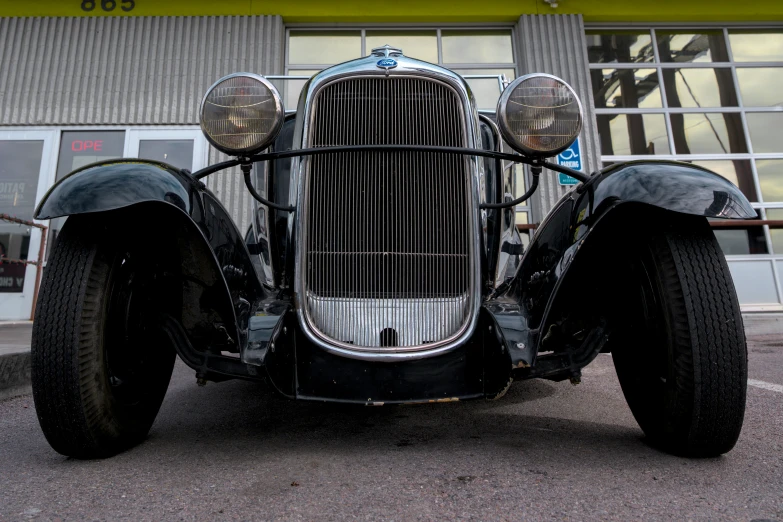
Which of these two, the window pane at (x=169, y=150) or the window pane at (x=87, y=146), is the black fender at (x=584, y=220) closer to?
the window pane at (x=169, y=150)

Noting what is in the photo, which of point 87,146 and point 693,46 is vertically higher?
point 693,46

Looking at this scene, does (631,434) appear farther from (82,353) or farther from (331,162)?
(82,353)

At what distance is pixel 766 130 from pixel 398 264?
324 inches

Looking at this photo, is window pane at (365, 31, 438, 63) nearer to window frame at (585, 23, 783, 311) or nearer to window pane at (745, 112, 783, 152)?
window frame at (585, 23, 783, 311)

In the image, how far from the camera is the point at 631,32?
7980 millimetres

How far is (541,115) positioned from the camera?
1.98 meters

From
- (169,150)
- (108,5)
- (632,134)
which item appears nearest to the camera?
(169,150)

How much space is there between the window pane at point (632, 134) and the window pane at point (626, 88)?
191mm

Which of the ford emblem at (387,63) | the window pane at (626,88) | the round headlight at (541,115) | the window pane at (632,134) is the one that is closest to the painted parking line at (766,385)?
the round headlight at (541,115)

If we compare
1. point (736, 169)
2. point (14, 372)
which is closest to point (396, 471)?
point (14, 372)

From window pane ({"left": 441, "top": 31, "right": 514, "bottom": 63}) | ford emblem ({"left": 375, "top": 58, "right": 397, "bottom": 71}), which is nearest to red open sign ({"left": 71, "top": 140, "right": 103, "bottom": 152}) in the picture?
window pane ({"left": 441, "top": 31, "right": 514, "bottom": 63})

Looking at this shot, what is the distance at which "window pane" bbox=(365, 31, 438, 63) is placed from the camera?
7688 millimetres

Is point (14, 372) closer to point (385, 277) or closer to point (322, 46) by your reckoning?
point (385, 277)

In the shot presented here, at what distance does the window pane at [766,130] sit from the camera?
7.74 metres
